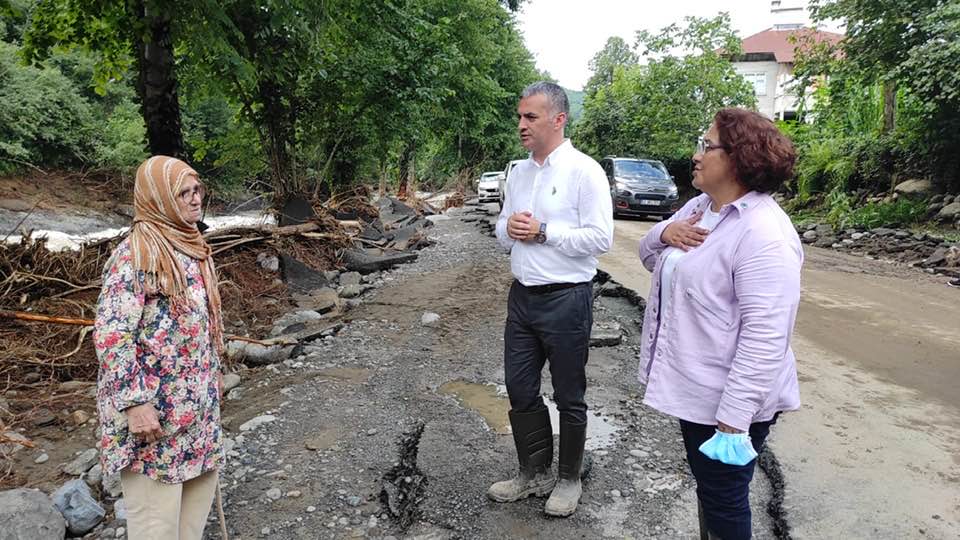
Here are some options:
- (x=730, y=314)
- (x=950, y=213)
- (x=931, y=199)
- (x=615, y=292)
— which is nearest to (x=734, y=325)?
(x=730, y=314)

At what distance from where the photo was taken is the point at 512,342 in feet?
9.32

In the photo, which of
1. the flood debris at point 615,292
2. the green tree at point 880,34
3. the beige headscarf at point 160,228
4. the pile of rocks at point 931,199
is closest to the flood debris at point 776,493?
the beige headscarf at point 160,228

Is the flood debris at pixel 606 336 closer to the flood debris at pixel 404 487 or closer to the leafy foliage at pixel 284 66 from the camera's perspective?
the flood debris at pixel 404 487

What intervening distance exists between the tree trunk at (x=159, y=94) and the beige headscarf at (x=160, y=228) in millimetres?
5572

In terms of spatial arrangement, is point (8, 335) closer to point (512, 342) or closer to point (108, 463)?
point (108, 463)

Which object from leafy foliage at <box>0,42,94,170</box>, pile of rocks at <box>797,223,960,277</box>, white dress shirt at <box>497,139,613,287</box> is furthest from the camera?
leafy foliage at <box>0,42,94,170</box>

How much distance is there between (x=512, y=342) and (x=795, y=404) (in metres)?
1.27

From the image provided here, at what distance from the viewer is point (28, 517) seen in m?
2.59

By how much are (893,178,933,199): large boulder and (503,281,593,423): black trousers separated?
12.4m

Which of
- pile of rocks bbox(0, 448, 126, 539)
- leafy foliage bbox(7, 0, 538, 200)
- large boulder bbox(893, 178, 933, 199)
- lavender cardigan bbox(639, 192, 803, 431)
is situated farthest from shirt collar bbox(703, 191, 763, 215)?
large boulder bbox(893, 178, 933, 199)

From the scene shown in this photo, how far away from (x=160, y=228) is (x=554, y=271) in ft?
5.15

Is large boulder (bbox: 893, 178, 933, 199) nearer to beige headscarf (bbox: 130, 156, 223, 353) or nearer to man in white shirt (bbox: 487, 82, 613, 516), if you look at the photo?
man in white shirt (bbox: 487, 82, 613, 516)

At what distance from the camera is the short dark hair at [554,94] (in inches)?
105

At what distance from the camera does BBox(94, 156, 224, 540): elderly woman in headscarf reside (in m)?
1.96
